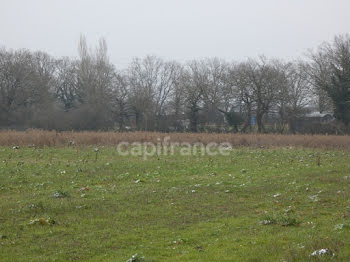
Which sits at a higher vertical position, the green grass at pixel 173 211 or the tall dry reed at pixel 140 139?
the tall dry reed at pixel 140 139

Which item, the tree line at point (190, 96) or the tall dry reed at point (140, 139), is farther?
the tree line at point (190, 96)

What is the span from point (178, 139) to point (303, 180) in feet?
55.5

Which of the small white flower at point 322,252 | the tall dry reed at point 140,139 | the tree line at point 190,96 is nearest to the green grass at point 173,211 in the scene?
the small white flower at point 322,252

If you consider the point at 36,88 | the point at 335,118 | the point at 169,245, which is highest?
the point at 36,88

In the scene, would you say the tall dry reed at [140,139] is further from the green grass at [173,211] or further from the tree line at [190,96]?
the tree line at [190,96]

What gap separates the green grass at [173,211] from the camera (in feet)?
23.3

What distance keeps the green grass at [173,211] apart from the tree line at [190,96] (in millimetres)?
35415

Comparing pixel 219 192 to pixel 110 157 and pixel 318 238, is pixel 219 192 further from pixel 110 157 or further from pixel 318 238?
pixel 110 157

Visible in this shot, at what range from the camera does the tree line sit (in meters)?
52.3

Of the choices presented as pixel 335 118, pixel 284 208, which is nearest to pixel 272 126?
pixel 335 118

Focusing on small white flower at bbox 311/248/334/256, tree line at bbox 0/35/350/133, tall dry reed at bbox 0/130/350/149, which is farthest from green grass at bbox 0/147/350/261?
tree line at bbox 0/35/350/133

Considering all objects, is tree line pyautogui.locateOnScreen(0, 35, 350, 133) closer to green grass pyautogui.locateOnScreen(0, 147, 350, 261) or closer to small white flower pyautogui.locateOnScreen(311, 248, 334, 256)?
green grass pyautogui.locateOnScreen(0, 147, 350, 261)

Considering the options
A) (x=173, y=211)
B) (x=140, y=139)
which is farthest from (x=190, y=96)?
(x=173, y=211)

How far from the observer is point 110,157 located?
842 inches
